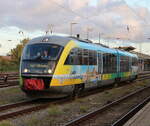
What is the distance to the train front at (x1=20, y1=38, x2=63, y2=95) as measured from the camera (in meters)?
12.8

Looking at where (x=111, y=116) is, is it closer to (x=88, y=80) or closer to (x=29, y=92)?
(x=29, y=92)

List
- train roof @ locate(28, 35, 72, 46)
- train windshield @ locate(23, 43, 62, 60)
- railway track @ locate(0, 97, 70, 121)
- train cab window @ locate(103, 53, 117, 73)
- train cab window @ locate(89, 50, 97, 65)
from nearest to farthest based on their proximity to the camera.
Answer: railway track @ locate(0, 97, 70, 121)
train windshield @ locate(23, 43, 62, 60)
train roof @ locate(28, 35, 72, 46)
train cab window @ locate(89, 50, 97, 65)
train cab window @ locate(103, 53, 117, 73)

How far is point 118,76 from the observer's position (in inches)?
941

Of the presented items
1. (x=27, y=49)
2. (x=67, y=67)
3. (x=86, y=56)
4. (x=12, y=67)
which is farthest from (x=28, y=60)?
(x=12, y=67)

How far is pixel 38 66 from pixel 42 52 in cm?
73

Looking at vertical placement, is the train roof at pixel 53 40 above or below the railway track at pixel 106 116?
above

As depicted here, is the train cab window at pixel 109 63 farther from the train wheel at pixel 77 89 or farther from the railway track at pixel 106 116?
the railway track at pixel 106 116

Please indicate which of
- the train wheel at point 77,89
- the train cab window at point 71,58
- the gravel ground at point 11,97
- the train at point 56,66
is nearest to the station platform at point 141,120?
the train at point 56,66

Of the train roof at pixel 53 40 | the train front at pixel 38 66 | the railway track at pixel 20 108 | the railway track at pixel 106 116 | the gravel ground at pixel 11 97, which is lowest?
the railway track at pixel 106 116

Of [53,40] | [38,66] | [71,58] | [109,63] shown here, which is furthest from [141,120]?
[109,63]

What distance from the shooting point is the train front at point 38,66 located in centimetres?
1280

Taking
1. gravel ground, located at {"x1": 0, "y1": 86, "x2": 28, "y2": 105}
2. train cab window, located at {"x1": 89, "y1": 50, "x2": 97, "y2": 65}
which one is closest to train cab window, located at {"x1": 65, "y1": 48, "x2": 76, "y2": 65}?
train cab window, located at {"x1": 89, "y1": 50, "x2": 97, "y2": 65}

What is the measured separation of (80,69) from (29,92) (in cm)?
311

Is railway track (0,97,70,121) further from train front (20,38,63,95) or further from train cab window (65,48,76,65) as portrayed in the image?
train cab window (65,48,76,65)
